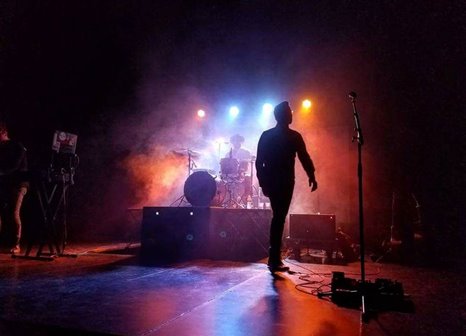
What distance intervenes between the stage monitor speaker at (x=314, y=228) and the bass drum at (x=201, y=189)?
6.61 ft

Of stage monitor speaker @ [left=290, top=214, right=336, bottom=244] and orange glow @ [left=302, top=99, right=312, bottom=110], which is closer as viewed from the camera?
stage monitor speaker @ [left=290, top=214, right=336, bottom=244]

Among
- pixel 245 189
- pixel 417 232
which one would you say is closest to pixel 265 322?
pixel 417 232

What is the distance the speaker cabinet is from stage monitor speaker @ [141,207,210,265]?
170cm

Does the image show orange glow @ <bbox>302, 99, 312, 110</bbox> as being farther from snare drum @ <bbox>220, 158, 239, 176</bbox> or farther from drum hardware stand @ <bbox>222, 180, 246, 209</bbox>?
drum hardware stand @ <bbox>222, 180, 246, 209</bbox>

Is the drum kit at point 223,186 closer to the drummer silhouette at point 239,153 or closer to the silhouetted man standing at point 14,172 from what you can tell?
the drummer silhouette at point 239,153

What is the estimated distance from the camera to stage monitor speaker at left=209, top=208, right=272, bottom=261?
6.72 metres

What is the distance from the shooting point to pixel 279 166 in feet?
16.6

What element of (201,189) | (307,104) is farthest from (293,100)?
(201,189)

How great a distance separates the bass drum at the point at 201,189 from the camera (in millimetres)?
7559

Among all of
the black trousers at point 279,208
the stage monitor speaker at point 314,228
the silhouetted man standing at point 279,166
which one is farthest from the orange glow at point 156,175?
the black trousers at point 279,208

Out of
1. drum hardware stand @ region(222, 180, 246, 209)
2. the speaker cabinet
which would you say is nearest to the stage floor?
the speaker cabinet

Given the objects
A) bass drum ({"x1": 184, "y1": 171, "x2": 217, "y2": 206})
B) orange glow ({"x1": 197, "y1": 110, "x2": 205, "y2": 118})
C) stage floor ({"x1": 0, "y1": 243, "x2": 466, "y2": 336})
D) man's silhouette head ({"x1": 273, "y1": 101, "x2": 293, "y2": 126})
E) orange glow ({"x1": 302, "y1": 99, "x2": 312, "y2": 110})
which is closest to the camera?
stage floor ({"x1": 0, "y1": 243, "x2": 466, "y2": 336})

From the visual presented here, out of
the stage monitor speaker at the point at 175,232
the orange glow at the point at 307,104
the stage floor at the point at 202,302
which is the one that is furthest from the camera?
the orange glow at the point at 307,104

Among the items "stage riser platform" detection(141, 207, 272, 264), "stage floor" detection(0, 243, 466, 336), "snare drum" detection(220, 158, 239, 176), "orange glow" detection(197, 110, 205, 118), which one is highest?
"orange glow" detection(197, 110, 205, 118)
